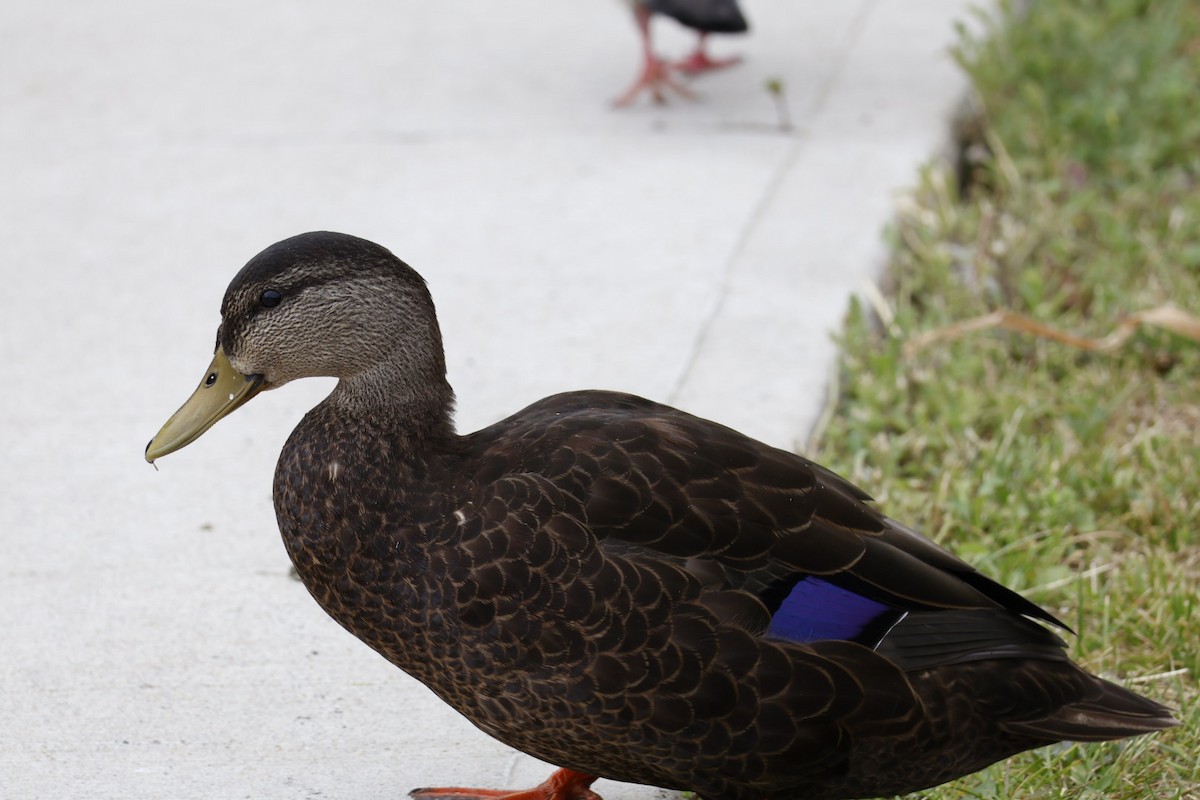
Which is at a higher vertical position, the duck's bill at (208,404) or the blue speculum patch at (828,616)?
the duck's bill at (208,404)

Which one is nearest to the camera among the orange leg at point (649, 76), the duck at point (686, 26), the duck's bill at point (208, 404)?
the duck's bill at point (208, 404)

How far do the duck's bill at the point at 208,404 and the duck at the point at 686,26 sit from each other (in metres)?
3.44

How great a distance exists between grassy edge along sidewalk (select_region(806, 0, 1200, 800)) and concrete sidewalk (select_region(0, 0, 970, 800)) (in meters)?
0.21

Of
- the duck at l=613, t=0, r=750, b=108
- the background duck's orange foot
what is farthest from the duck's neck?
the duck at l=613, t=0, r=750, b=108

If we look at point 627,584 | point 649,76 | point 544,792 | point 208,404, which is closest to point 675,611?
point 627,584

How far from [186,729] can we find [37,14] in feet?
15.3

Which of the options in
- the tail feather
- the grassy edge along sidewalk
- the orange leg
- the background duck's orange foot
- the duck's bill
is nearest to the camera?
the tail feather

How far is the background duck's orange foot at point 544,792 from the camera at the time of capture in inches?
105

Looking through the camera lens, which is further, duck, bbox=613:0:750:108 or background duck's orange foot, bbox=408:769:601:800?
duck, bbox=613:0:750:108

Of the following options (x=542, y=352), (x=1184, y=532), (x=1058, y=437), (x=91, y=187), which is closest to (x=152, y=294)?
(x=91, y=187)

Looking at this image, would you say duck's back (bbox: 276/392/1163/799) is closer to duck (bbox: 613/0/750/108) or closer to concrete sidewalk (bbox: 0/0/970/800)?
concrete sidewalk (bbox: 0/0/970/800)

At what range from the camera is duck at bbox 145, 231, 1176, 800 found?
234 centimetres

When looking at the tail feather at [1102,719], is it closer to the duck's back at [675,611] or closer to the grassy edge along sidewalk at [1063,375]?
the duck's back at [675,611]

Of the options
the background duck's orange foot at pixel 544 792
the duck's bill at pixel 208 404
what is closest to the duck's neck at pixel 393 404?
the duck's bill at pixel 208 404
